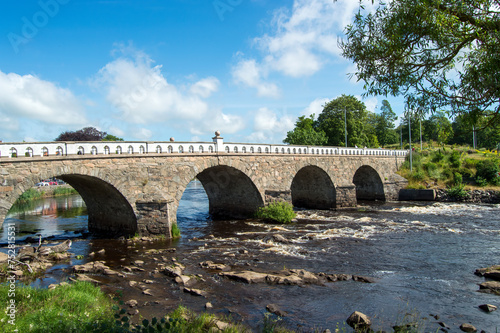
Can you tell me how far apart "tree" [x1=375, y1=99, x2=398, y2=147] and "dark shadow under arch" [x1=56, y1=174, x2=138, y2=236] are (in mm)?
55962

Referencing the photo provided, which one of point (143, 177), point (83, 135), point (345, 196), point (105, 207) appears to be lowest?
point (345, 196)

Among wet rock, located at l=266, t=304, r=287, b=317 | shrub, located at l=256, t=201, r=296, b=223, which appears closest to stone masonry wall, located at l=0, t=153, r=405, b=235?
shrub, located at l=256, t=201, r=296, b=223

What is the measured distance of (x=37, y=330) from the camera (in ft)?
17.1

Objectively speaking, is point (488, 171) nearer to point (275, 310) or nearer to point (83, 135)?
point (275, 310)

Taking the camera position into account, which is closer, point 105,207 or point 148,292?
point 148,292

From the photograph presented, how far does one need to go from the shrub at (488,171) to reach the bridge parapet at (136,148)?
55.9ft

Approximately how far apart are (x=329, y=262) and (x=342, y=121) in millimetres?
35586

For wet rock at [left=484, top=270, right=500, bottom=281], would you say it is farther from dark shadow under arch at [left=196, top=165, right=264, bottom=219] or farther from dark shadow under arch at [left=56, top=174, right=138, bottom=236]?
dark shadow under arch at [left=56, top=174, right=138, bottom=236]

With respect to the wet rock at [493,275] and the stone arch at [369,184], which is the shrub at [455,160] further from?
the wet rock at [493,275]

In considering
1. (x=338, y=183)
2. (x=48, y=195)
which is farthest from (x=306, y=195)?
(x=48, y=195)

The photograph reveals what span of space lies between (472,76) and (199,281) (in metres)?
8.58

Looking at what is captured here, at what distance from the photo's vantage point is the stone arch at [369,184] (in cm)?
3184

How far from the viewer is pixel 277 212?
2028cm

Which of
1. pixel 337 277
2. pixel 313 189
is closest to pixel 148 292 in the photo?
pixel 337 277
